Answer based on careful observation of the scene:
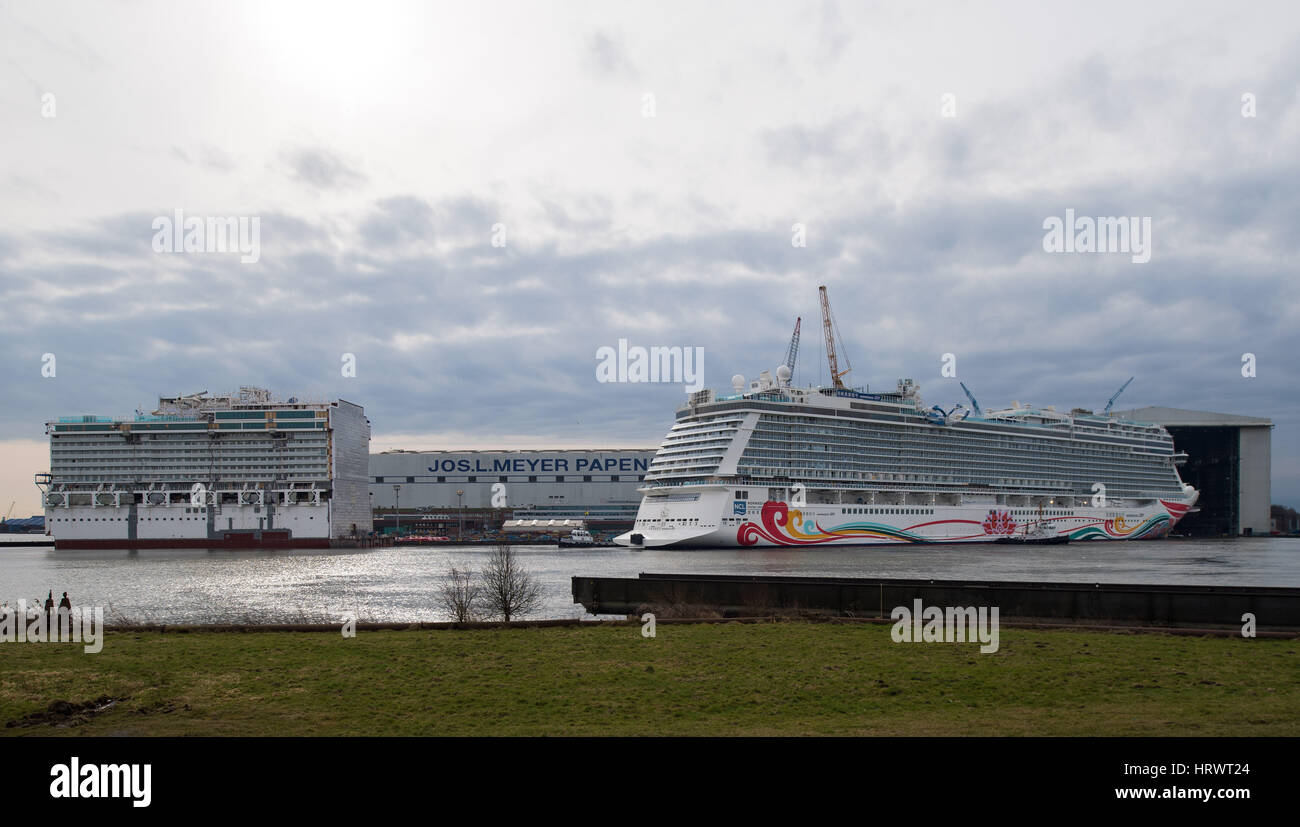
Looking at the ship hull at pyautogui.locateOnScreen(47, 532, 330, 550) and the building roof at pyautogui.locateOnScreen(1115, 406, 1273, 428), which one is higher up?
the building roof at pyautogui.locateOnScreen(1115, 406, 1273, 428)

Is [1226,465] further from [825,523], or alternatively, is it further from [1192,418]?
[825,523]

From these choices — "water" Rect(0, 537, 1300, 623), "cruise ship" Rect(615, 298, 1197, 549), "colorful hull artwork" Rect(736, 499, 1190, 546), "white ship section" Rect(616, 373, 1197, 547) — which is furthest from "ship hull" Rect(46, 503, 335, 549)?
"colorful hull artwork" Rect(736, 499, 1190, 546)

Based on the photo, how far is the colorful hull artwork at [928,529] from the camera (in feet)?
279

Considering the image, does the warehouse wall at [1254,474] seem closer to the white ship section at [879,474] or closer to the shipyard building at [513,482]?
the white ship section at [879,474]

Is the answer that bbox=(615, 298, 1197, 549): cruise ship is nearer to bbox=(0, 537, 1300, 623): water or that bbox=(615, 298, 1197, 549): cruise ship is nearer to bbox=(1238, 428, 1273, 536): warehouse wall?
bbox=(0, 537, 1300, 623): water

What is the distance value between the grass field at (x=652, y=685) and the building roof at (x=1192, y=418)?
150 meters

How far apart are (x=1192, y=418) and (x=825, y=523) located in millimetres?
97774

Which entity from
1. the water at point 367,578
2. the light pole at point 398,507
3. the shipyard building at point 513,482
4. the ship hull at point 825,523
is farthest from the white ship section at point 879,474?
the light pole at point 398,507

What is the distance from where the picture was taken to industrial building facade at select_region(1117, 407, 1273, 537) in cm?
15225

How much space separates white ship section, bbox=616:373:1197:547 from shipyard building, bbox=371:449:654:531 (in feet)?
Result: 248

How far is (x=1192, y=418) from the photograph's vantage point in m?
153

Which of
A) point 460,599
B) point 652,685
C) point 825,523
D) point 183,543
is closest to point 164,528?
point 183,543
